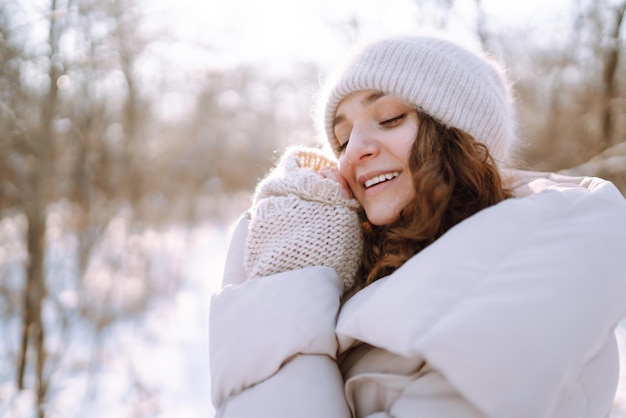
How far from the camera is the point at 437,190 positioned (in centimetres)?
137

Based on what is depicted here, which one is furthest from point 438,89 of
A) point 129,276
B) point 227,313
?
point 129,276

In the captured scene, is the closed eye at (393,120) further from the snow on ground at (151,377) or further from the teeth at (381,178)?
the snow on ground at (151,377)

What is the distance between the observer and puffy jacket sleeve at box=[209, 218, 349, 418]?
1165mm

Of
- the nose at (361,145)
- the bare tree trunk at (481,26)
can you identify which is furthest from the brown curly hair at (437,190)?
the bare tree trunk at (481,26)

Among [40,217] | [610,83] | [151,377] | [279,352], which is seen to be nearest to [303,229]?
[279,352]

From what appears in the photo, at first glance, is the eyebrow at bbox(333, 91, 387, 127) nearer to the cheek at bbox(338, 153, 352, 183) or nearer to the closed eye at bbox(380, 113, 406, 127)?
the closed eye at bbox(380, 113, 406, 127)

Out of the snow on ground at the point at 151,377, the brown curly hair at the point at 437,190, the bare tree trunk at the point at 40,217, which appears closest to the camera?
the brown curly hair at the point at 437,190

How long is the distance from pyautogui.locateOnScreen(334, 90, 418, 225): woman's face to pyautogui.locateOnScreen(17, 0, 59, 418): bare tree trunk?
2.10m

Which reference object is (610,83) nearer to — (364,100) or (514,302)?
Answer: (364,100)

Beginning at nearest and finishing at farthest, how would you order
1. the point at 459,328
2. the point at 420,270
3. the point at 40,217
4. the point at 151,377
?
the point at 459,328 < the point at 420,270 < the point at 40,217 < the point at 151,377

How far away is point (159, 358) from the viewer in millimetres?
5543

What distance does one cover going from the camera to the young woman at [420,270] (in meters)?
0.92

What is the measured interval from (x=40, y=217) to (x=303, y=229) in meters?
2.53

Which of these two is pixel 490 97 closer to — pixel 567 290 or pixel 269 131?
pixel 567 290
